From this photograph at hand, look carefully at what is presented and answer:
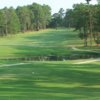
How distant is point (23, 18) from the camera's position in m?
148

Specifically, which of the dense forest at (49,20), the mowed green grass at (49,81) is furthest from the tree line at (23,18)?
the mowed green grass at (49,81)

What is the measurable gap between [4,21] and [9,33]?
29.1 feet

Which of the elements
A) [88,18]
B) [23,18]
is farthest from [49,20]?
[88,18]

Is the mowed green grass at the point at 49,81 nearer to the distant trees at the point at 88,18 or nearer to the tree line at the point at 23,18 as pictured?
the distant trees at the point at 88,18

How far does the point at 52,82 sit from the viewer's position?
1068 inches

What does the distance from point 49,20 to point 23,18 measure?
41.2 m

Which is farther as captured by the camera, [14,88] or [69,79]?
[69,79]

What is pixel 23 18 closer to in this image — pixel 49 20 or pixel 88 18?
pixel 49 20

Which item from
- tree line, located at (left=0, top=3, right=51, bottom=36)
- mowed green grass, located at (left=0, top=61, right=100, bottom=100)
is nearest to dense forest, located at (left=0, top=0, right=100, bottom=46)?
tree line, located at (left=0, top=3, right=51, bottom=36)

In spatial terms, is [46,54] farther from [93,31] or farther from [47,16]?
[47,16]

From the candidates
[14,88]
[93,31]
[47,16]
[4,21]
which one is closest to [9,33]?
[4,21]

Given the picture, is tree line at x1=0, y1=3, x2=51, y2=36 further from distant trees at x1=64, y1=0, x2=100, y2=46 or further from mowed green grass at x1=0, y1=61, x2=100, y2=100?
mowed green grass at x1=0, y1=61, x2=100, y2=100

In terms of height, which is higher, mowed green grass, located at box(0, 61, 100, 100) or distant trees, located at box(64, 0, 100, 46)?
distant trees, located at box(64, 0, 100, 46)

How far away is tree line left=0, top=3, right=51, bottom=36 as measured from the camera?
4651 inches
